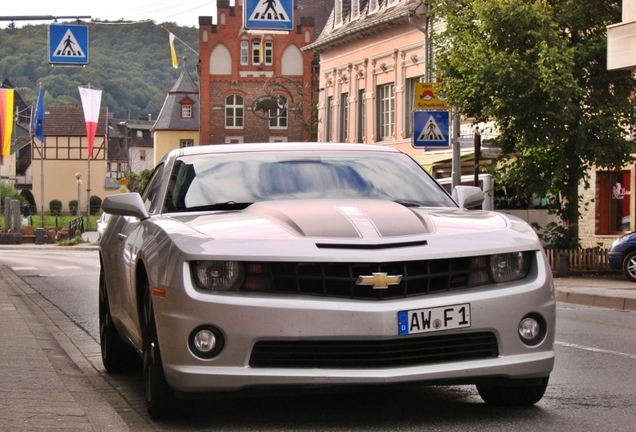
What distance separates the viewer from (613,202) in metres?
35.0

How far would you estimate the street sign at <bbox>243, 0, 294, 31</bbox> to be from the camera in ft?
84.1

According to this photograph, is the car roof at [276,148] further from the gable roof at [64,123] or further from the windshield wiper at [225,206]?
the gable roof at [64,123]

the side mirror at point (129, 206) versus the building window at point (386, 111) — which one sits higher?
the building window at point (386, 111)

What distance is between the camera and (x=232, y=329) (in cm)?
618

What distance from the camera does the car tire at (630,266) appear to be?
24094 mm

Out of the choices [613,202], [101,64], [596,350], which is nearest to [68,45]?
[613,202]

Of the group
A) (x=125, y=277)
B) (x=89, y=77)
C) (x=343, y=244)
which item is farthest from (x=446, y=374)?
(x=89, y=77)

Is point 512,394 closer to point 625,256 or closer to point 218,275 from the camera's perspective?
point 218,275

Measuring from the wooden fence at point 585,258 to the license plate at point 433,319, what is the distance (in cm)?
2095

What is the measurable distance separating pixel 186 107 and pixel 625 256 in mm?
86949

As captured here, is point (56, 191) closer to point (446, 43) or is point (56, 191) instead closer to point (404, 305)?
point (446, 43)

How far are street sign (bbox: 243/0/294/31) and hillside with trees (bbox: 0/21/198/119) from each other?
14661 cm

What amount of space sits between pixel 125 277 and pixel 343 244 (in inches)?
81.5

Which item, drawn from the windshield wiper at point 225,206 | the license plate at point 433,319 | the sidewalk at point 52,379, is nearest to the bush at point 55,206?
the sidewalk at point 52,379
